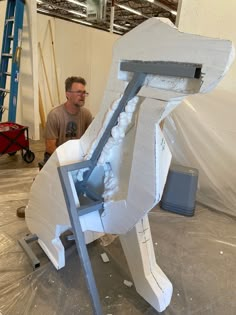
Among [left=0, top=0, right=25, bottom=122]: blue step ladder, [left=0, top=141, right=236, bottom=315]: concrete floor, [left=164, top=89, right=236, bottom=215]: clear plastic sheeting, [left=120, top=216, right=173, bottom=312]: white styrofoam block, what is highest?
[left=0, top=0, right=25, bottom=122]: blue step ladder

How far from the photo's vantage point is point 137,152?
94cm

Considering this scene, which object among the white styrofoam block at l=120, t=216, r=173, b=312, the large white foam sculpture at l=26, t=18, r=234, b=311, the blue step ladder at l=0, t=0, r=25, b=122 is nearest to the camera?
the large white foam sculpture at l=26, t=18, r=234, b=311

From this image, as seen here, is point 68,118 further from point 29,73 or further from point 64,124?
point 29,73

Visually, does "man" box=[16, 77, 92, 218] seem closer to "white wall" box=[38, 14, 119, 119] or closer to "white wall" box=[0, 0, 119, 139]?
"white wall" box=[0, 0, 119, 139]

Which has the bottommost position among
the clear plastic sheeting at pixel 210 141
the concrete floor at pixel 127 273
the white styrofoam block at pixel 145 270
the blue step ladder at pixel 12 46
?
the concrete floor at pixel 127 273

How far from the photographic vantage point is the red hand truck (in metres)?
2.89

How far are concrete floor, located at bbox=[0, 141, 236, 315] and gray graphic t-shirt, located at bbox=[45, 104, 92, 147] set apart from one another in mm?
679

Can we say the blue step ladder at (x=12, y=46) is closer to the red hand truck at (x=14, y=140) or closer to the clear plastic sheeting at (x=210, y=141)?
the red hand truck at (x=14, y=140)

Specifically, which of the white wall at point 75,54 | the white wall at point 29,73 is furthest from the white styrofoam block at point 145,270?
the white wall at point 75,54

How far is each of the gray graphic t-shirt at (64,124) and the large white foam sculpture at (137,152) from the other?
2.80 feet

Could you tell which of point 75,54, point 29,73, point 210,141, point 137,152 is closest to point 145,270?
point 137,152

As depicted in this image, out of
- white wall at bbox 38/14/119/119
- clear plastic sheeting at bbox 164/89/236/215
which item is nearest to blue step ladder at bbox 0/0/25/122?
white wall at bbox 38/14/119/119

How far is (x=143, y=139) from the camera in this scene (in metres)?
0.91

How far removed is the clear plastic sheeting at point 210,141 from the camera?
216 cm
